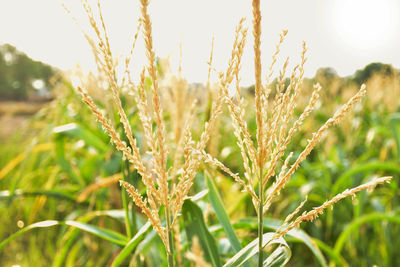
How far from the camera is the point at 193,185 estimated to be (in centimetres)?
179

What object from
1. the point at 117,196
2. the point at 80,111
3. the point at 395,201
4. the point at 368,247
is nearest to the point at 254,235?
the point at 117,196

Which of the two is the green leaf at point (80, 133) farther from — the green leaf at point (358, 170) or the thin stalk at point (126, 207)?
the green leaf at point (358, 170)

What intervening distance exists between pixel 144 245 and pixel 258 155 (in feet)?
2.07

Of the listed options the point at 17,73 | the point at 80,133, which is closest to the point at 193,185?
the point at 80,133

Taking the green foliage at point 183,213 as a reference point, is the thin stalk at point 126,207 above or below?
above

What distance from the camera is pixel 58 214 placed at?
349 cm

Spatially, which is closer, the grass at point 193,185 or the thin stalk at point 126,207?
the grass at point 193,185

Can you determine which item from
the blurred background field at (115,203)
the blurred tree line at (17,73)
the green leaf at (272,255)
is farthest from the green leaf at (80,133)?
the blurred tree line at (17,73)

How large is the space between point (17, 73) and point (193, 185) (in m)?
42.9

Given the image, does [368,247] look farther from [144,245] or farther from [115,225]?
[144,245]

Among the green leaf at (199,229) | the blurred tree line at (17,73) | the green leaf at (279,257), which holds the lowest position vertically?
the green leaf at (199,229)

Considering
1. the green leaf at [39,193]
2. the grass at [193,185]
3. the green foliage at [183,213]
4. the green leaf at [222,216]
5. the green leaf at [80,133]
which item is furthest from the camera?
the green leaf at [80,133]

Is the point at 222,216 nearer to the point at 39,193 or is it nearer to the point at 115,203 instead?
the point at 39,193

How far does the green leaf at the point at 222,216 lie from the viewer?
2.78 ft
